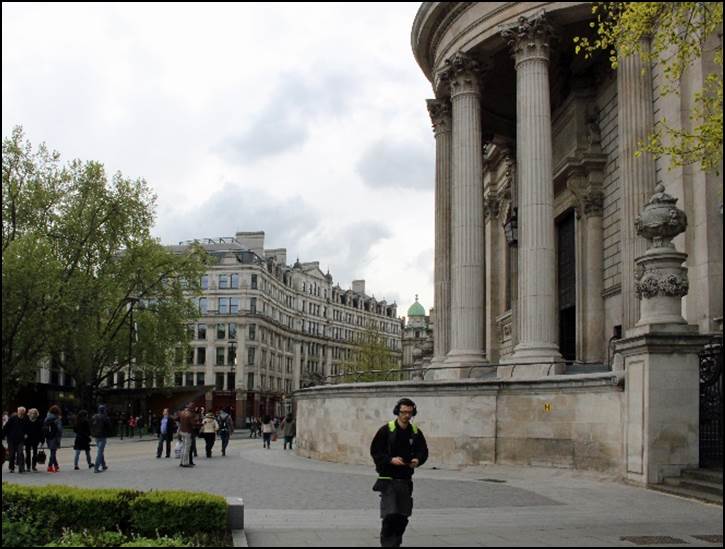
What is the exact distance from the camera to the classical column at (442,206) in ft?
102

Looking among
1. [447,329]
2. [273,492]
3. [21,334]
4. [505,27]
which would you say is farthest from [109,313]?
[273,492]

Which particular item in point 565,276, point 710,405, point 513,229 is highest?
point 513,229

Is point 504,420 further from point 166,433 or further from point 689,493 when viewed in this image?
point 166,433

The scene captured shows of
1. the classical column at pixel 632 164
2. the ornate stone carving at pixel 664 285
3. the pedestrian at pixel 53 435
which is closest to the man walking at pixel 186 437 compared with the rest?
the pedestrian at pixel 53 435

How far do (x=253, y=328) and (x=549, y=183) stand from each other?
84.5 m

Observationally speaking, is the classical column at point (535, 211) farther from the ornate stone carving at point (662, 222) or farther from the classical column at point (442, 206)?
the classical column at point (442, 206)

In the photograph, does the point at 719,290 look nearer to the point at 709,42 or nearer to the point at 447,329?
the point at 709,42

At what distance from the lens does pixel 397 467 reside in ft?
30.5

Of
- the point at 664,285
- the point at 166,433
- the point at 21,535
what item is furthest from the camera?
the point at 166,433

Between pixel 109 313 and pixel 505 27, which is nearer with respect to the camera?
pixel 505 27

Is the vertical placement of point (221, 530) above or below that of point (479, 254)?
below

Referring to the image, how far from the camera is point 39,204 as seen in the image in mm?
50688

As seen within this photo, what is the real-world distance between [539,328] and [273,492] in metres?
9.20

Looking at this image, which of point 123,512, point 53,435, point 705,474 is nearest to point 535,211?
point 705,474
